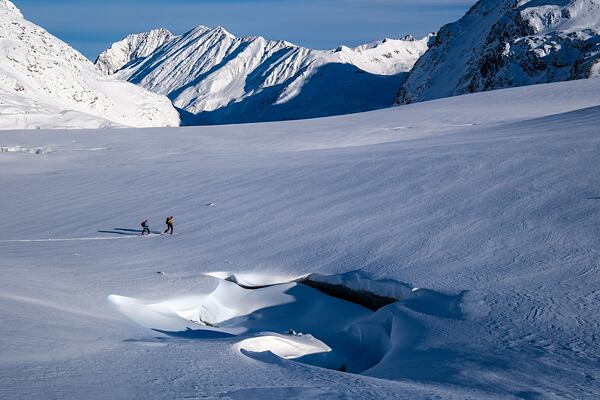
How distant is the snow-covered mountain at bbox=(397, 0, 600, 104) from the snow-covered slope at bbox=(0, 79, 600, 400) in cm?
7647

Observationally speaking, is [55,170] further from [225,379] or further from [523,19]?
[523,19]

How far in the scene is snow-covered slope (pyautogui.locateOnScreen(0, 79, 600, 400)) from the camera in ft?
16.9

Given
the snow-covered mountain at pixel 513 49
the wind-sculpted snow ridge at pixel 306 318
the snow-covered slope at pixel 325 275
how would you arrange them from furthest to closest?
1. the snow-covered mountain at pixel 513 49
2. the wind-sculpted snow ridge at pixel 306 318
3. the snow-covered slope at pixel 325 275

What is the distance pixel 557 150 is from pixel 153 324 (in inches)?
370

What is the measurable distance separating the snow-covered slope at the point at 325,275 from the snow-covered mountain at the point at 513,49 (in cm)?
7647

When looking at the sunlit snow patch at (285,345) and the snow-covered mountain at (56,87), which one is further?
the snow-covered mountain at (56,87)

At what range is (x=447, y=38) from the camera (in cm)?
14300

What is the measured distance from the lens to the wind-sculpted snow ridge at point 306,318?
6.98 meters

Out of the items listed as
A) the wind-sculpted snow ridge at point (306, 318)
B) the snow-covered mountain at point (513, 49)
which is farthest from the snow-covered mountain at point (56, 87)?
the wind-sculpted snow ridge at point (306, 318)

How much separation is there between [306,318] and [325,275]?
2.35 ft

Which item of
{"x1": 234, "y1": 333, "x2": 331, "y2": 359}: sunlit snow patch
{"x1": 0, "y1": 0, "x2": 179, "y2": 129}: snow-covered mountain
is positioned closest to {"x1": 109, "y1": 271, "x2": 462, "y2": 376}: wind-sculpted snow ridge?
{"x1": 234, "y1": 333, "x2": 331, "y2": 359}: sunlit snow patch

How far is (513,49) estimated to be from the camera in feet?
332

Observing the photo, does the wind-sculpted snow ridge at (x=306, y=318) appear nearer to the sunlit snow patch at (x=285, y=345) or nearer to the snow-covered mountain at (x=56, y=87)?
the sunlit snow patch at (x=285, y=345)

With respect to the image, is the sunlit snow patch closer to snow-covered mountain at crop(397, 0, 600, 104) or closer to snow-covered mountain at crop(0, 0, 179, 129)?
snow-covered mountain at crop(0, 0, 179, 129)
